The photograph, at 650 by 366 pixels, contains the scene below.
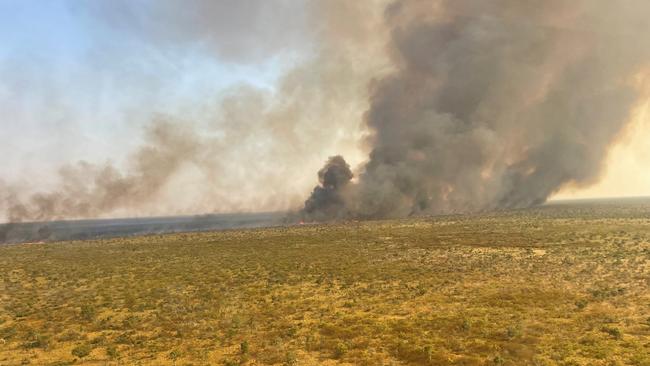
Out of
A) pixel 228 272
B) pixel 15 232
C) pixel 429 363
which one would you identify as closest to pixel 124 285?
pixel 228 272

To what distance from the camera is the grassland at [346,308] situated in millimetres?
19562

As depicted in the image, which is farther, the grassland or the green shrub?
the green shrub

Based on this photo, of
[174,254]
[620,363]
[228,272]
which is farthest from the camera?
[174,254]

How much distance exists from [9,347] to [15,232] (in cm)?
13760

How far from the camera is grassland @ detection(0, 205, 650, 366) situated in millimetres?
19562

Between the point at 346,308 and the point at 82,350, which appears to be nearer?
the point at 82,350

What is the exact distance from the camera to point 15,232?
5276 inches

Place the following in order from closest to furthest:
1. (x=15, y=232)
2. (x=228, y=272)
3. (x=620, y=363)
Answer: (x=620, y=363) → (x=228, y=272) → (x=15, y=232)

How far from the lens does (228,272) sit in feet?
140

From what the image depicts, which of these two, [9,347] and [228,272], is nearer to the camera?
[9,347]

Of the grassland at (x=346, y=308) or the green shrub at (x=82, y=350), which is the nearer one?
the grassland at (x=346, y=308)

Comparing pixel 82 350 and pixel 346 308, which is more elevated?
pixel 82 350

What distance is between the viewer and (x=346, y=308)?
27.5 meters

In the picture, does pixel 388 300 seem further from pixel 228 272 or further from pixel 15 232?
pixel 15 232
